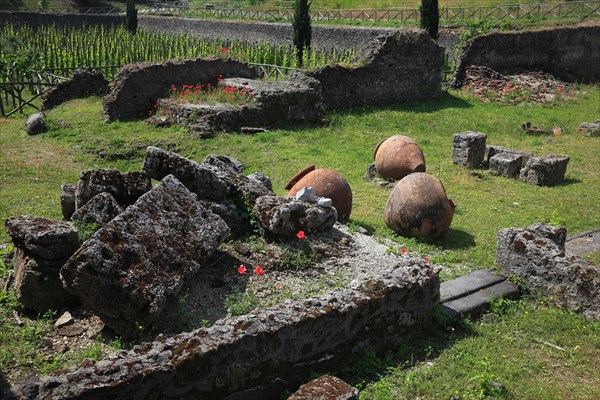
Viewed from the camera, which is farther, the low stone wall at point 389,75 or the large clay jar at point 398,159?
the low stone wall at point 389,75

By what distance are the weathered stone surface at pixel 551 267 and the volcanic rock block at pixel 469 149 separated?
19.6 ft

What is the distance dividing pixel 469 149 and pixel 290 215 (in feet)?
25.0

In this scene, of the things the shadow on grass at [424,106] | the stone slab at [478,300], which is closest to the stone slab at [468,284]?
the stone slab at [478,300]

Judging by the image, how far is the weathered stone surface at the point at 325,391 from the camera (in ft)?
A: 17.2

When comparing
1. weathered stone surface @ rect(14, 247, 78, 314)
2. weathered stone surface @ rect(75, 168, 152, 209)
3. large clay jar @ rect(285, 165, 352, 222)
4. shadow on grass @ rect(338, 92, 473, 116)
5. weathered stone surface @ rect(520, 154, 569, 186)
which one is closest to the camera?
weathered stone surface @ rect(14, 247, 78, 314)

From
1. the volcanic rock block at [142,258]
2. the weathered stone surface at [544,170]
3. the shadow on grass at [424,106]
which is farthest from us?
the shadow on grass at [424,106]

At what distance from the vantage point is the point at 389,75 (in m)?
22.4

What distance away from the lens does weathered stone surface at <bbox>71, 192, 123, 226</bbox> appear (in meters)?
7.75

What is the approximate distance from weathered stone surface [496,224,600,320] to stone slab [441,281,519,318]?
0.32m

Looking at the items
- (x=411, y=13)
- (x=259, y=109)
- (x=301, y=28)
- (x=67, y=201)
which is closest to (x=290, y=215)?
(x=67, y=201)

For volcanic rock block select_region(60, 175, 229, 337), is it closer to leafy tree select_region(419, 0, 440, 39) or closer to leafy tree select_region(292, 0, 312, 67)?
leafy tree select_region(419, 0, 440, 39)

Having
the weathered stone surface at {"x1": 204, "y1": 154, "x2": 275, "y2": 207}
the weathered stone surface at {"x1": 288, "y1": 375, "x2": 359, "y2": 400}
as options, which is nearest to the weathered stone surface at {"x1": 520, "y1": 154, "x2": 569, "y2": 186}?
the weathered stone surface at {"x1": 204, "y1": 154, "x2": 275, "y2": 207}

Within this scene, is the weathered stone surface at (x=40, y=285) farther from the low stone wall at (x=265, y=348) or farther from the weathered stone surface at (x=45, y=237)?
the low stone wall at (x=265, y=348)

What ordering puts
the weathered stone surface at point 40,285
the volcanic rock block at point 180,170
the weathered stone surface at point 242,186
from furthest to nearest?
the weathered stone surface at point 242,186 < the volcanic rock block at point 180,170 < the weathered stone surface at point 40,285
